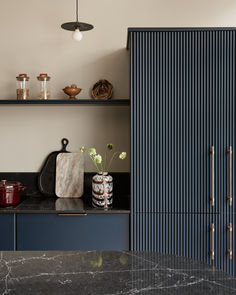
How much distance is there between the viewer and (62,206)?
8.87 feet

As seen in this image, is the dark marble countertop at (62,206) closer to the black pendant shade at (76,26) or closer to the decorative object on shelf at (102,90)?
the decorative object on shelf at (102,90)

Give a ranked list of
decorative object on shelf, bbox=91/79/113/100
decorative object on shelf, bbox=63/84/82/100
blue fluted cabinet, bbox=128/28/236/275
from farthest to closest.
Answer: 1. decorative object on shelf, bbox=91/79/113/100
2. decorative object on shelf, bbox=63/84/82/100
3. blue fluted cabinet, bbox=128/28/236/275

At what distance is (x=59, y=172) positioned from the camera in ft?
10.2

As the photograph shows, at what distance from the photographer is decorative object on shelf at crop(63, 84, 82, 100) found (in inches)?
117

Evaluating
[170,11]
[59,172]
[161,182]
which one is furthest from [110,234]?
[170,11]

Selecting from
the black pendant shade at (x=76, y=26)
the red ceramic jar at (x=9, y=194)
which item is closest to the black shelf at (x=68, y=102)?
the black pendant shade at (x=76, y=26)

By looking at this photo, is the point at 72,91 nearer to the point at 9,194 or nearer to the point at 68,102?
the point at 68,102

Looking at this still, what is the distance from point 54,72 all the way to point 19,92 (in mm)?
365

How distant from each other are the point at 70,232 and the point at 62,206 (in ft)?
0.71

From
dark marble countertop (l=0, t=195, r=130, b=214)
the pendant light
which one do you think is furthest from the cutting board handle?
the pendant light

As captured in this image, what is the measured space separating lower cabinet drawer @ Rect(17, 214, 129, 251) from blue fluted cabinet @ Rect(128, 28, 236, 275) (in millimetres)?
178

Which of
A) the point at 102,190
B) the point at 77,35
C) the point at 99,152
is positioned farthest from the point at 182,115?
the point at 77,35

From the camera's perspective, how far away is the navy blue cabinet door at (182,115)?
2.52 m

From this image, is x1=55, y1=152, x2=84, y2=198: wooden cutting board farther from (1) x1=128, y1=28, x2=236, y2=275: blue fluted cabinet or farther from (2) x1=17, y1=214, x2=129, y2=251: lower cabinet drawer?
(1) x1=128, y1=28, x2=236, y2=275: blue fluted cabinet
